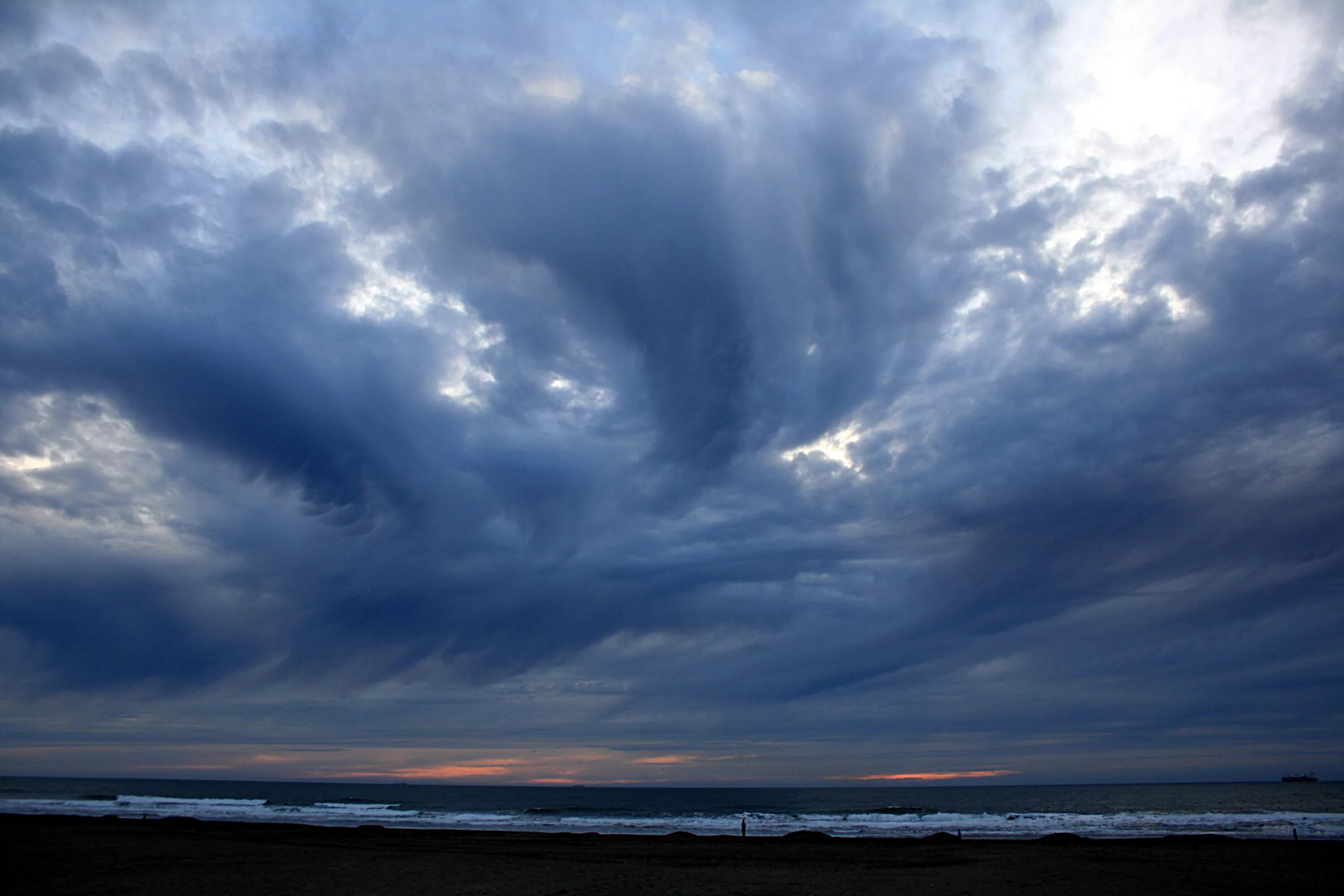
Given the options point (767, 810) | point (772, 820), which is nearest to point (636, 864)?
point (772, 820)

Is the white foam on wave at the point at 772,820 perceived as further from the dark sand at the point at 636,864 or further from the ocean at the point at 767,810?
the dark sand at the point at 636,864

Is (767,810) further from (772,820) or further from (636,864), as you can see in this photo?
(636,864)

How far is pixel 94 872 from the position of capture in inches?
914

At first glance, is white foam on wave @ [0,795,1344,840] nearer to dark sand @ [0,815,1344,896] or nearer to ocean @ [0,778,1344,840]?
ocean @ [0,778,1344,840]

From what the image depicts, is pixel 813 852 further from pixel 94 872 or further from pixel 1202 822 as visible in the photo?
pixel 1202 822

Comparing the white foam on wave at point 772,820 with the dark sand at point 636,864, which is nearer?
the dark sand at point 636,864

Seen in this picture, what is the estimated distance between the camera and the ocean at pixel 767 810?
182ft

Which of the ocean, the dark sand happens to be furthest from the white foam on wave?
the dark sand

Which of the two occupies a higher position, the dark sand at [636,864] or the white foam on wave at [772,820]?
the dark sand at [636,864]

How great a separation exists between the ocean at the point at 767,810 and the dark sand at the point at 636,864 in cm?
1322

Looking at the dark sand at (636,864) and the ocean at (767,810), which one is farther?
the ocean at (767,810)

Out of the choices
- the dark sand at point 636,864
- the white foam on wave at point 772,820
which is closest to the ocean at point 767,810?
the white foam on wave at point 772,820

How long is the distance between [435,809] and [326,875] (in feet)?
227

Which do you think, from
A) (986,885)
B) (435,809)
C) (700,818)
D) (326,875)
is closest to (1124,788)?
(700,818)
